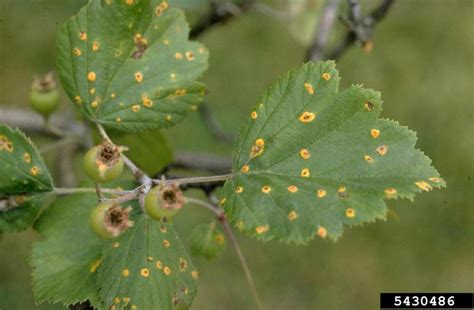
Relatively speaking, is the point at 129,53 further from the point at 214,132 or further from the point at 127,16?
the point at 214,132

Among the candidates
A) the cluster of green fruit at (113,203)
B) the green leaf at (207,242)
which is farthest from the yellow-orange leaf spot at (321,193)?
the green leaf at (207,242)

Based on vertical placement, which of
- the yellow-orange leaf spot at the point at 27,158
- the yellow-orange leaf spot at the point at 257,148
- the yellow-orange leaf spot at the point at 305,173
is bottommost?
the yellow-orange leaf spot at the point at 305,173

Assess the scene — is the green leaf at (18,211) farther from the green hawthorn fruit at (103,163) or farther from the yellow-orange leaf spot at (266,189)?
the yellow-orange leaf spot at (266,189)

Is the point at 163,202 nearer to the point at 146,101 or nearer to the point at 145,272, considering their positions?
the point at 145,272

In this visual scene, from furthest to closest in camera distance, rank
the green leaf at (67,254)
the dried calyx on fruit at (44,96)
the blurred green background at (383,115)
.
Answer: the blurred green background at (383,115) < the dried calyx on fruit at (44,96) < the green leaf at (67,254)

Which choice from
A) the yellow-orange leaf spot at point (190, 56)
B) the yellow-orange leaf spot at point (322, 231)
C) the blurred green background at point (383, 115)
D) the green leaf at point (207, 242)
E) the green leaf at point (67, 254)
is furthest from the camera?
the blurred green background at point (383, 115)

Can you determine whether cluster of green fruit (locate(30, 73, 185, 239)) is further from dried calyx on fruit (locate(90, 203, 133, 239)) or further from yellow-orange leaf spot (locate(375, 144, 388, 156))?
yellow-orange leaf spot (locate(375, 144, 388, 156))

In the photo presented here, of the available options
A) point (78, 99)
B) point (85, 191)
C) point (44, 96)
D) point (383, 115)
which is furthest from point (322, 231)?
point (383, 115)

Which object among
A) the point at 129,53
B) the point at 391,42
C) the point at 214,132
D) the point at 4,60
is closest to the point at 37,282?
the point at 129,53

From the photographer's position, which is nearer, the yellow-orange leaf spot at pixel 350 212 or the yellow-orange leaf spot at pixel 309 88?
the yellow-orange leaf spot at pixel 350 212
